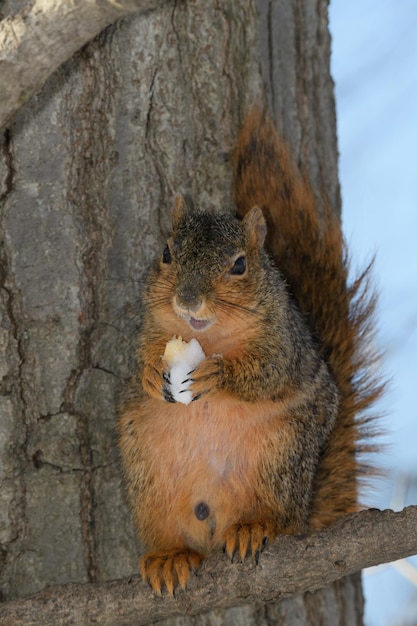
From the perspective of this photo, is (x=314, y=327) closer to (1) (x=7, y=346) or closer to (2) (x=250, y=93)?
(2) (x=250, y=93)

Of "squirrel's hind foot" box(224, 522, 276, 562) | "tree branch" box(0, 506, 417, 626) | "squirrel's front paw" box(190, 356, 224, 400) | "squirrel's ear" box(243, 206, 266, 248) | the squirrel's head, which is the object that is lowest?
"tree branch" box(0, 506, 417, 626)

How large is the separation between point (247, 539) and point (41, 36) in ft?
2.64

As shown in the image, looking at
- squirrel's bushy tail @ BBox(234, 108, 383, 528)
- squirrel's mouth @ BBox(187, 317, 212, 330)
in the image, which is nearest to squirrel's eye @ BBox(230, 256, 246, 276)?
squirrel's mouth @ BBox(187, 317, 212, 330)

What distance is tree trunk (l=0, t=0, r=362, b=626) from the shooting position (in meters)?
1.57

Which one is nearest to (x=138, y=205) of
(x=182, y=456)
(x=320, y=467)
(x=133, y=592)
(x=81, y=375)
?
(x=81, y=375)

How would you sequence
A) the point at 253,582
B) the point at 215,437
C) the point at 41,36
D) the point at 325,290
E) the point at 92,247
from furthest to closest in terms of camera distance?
the point at 325,290 → the point at 92,247 → the point at 215,437 → the point at 253,582 → the point at 41,36

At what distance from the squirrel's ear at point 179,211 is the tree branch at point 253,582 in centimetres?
56

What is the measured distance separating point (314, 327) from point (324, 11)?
2.41ft

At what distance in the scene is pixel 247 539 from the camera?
142cm

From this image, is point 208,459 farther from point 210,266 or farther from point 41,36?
point 41,36

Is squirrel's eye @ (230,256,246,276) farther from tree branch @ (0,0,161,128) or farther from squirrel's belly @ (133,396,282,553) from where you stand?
tree branch @ (0,0,161,128)

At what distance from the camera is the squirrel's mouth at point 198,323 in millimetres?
1451

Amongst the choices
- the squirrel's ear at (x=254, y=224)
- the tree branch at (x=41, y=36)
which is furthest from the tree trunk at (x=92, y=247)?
the tree branch at (x=41, y=36)

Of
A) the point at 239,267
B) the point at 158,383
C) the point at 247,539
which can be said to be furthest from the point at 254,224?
the point at 247,539
